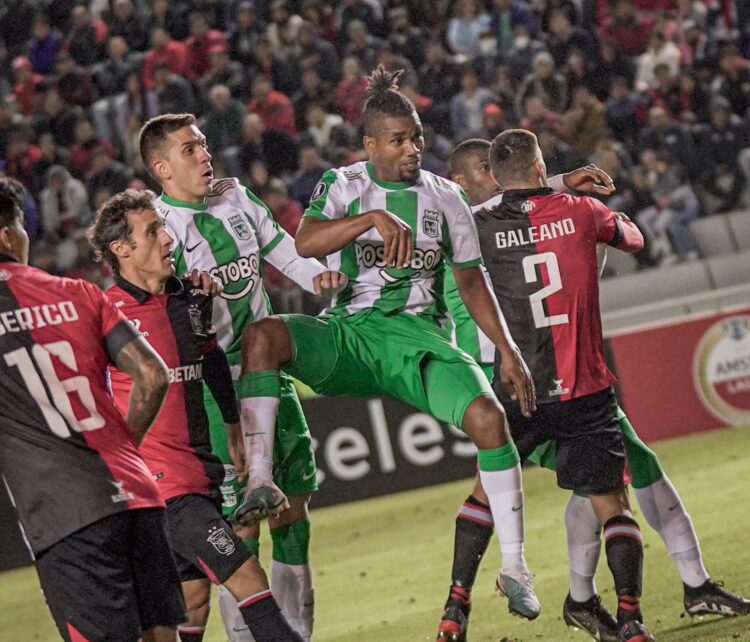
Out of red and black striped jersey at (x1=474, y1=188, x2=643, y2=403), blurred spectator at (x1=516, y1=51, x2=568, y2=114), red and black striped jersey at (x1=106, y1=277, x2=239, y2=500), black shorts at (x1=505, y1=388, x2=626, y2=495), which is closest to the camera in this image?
red and black striped jersey at (x1=106, y1=277, x2=239, y2=500)

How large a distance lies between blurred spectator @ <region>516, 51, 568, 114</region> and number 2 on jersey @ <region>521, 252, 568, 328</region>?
965 cm

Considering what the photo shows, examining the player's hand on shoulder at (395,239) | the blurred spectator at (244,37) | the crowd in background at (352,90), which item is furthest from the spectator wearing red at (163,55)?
the player's hand on shoulder at (395,239)

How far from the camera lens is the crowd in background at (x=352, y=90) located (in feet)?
50.5

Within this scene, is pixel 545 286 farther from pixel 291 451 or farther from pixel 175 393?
pixel 175 393

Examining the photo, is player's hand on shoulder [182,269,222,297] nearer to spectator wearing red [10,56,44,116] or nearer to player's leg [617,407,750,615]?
player's leg [617,407,750,615]

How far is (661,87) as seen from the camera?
1697cm

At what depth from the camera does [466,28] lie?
57.0 ft

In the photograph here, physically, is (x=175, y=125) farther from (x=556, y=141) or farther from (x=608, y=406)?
(x=556, y=141)

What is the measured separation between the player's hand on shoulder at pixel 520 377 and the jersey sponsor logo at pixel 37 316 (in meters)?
2.30

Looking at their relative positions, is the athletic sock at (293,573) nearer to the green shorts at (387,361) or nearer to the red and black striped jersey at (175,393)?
the green shorts at (387,361)

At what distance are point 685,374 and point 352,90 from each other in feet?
17.8

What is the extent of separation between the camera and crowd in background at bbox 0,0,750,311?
15383 millimetres

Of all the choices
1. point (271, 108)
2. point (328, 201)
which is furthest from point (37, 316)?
point (271, 108)

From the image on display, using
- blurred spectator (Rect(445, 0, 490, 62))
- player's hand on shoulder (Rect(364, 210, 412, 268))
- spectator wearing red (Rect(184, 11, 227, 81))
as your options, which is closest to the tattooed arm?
player's hand on shoulder (Rect(364, 210, 412, 268))
